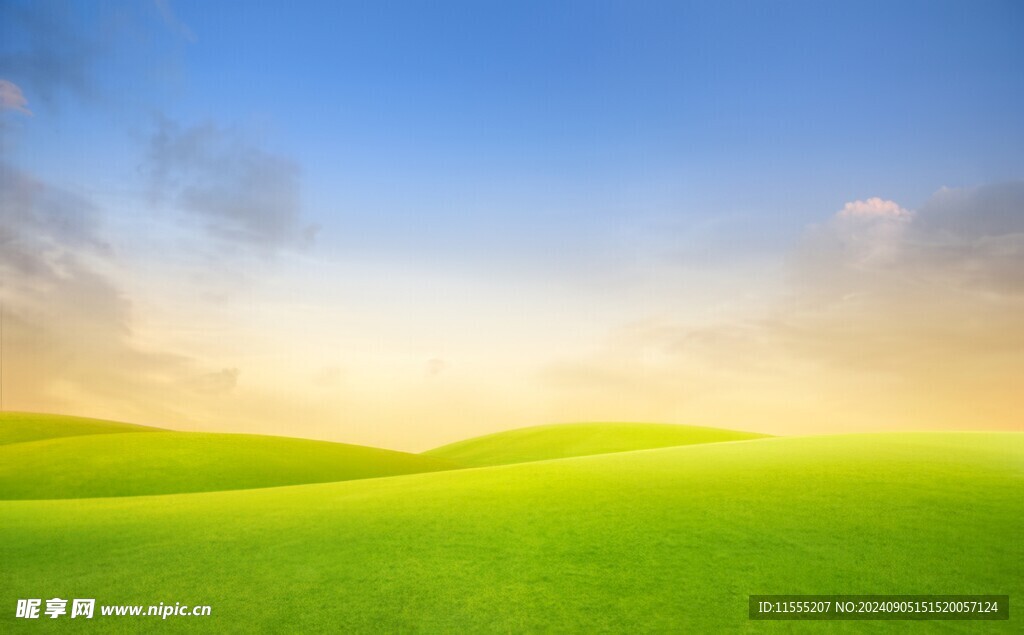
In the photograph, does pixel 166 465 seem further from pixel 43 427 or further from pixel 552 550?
pixel 552 550

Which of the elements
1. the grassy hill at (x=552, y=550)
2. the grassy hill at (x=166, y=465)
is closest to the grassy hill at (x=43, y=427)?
Result: the grassy hill at (x=166, y=465)

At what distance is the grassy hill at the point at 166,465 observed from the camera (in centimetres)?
2761

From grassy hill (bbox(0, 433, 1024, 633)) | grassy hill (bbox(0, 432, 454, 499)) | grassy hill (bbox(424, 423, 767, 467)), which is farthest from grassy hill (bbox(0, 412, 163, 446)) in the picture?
grassy hill (bbox(0, 433, 1024, 633))

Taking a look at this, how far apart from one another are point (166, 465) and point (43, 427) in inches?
898

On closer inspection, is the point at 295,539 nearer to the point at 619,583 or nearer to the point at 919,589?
the point at 619,583

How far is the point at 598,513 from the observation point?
14766 mm

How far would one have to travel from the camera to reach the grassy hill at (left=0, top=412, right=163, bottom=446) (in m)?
42.2

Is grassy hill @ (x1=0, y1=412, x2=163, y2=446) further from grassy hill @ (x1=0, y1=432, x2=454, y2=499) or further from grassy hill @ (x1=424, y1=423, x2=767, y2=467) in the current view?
grassy hill @ (x1=424, y1=423, x2=767, y2=467)

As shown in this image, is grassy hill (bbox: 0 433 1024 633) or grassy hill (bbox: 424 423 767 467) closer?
grassy hill (bbox: 0 433 1024 633)

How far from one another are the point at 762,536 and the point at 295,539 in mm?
10181

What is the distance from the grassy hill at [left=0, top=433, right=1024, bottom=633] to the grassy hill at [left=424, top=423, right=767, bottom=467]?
34669 mm

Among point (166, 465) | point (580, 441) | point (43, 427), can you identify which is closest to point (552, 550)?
point (166, 465)

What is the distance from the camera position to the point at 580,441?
2270 inches

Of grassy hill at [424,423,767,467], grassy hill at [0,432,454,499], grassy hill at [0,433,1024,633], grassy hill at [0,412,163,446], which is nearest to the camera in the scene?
grassy hill at [0,433,1024,633]
